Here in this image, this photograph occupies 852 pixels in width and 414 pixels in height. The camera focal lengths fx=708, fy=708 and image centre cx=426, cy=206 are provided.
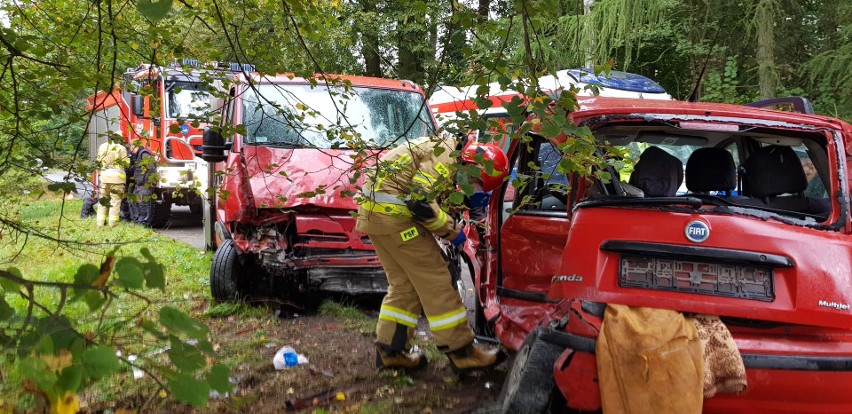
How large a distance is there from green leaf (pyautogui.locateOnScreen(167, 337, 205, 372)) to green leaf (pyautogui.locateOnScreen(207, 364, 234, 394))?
0.13 feet

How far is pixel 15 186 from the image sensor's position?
3973 millimetres

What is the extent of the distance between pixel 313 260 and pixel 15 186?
2222 mm

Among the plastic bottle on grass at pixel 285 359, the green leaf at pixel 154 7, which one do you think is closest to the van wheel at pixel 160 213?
the plastic bottle on grass at pixel 285 359

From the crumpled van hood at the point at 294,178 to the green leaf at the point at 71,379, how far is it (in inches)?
143

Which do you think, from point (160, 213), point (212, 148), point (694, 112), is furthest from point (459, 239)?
point (160, 213)

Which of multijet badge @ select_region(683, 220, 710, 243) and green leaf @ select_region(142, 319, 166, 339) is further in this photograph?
multijet badge @ select_region(683, 220, 710, 243)

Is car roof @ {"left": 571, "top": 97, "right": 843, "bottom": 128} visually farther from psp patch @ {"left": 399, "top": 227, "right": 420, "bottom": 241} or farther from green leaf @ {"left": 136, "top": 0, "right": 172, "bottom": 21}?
green leaf @ {"left": 136, "top": 0, "right": 172, "bottom": 21}

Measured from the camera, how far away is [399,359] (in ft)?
14.8

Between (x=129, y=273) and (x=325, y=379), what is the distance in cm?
282

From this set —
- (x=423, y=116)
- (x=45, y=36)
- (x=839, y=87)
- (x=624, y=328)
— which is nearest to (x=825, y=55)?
(x=839, y=87)

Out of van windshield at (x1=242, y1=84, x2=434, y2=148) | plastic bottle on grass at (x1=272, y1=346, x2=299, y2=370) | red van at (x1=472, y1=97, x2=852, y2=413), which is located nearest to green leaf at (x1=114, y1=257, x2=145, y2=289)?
red van at (x1=472, y1=97, x2=852, y2=413)

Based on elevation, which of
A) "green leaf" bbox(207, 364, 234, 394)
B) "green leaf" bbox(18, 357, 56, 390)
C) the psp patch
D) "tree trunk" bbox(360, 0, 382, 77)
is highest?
"tree trunk" bbox(360, 0, 382, 77)

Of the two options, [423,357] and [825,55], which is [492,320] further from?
A: [825,55]

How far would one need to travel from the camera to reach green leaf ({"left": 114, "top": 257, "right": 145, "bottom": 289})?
1.74 m
